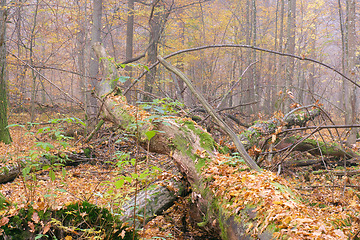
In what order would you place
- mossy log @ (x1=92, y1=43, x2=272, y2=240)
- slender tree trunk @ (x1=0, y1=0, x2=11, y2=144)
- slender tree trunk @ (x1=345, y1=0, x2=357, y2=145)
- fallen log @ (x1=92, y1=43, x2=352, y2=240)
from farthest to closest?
1. slender tree trunk @ (x1=0, y1=0, x2=11, y2=144)
2. slender tree trunk @ (x1=345, y1=0, x2=357, y2=145)
3. mossy log @ (x1=92, y1=43, x2=272, y2=240)
4. fallen log @ (x1=92, y1=43, x2=352, y2=240)

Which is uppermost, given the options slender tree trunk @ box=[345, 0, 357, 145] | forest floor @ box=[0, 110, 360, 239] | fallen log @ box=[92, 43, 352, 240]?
slender tree trunk @ box=[345, 0, 357, 145]

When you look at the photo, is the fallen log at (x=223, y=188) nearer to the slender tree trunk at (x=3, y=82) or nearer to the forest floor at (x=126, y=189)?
the forest floor at (x=126, y=189)

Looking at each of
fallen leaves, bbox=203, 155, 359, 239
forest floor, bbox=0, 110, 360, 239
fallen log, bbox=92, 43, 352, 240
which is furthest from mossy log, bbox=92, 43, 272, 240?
forest floor, bbox=0, 110, 360, 239

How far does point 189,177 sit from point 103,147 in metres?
4.70

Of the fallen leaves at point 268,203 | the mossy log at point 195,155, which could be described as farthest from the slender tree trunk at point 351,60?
the mossy log at point 195,155

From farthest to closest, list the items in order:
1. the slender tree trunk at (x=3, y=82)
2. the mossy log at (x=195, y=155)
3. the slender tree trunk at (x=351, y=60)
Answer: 1. the slender tree trunk at (x=3, y=82)
2. the slender tree trunk at (x=351, y=60)
3. the mossy log at (x=195, y=155)

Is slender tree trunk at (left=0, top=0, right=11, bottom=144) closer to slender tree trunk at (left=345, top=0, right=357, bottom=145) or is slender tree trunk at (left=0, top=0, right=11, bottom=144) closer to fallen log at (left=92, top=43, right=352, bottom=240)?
fallen log at (left=92, top=43, right=352, bottom=240)

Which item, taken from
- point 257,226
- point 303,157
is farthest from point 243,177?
point 303,157

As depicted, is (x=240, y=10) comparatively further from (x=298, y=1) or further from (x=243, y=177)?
(x=243, y=177)

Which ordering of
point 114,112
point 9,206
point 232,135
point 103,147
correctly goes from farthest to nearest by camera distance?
point 103,147 < point 114,112 < point 232,135 < point 9,206

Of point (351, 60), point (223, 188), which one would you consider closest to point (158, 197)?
point (223, 188)

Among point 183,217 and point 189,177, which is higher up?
point 189,177

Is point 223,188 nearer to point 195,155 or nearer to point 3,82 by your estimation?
point 195,155

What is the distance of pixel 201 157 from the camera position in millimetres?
3488
